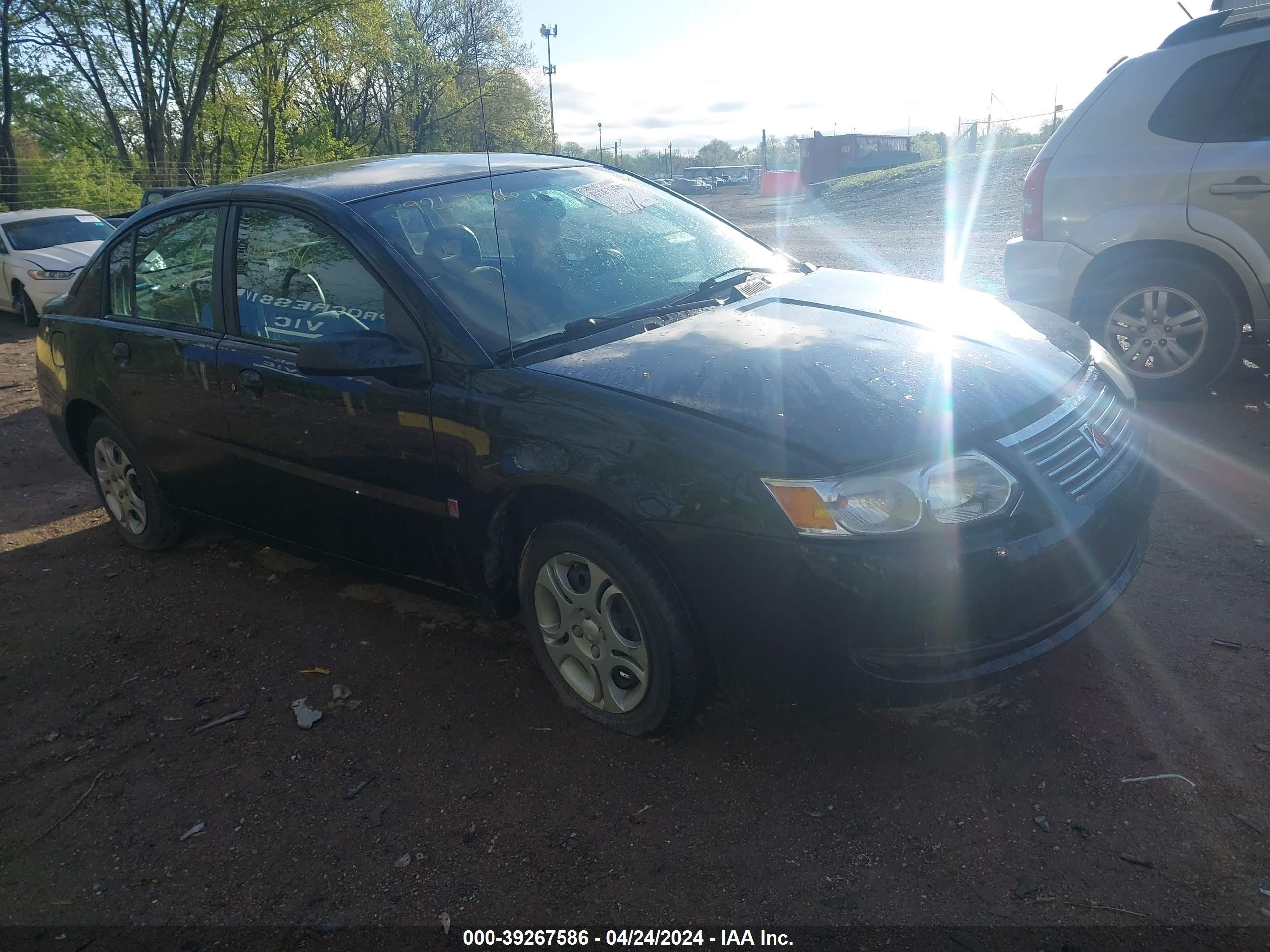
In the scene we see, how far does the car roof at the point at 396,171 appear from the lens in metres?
3.64

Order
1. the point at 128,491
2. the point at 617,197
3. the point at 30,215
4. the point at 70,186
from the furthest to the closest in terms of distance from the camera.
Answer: the point at 70,186 < the point at 30,215 < the point at 128,491 < the point at 617,197

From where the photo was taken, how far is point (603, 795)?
278 centimetres

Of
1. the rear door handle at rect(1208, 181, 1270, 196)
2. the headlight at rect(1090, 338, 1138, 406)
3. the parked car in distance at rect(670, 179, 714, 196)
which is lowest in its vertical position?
the headlight at rect(1090, 338, 1138, 406)

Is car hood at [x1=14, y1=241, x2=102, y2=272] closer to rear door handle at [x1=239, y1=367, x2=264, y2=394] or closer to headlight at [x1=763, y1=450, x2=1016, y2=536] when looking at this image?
rear door handle at [x1=239, y1=367, x2=264, y2=394]

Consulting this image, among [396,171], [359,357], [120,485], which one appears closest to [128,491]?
[120,485]

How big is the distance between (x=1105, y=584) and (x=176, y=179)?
1201 inches

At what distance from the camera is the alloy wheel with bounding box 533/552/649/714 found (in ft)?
9.39

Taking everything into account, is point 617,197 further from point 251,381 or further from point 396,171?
point 251,381

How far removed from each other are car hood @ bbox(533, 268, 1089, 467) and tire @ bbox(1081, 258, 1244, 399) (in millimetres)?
2363

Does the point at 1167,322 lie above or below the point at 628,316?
below

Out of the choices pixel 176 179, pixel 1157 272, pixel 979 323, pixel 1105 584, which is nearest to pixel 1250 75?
pixel 1157 272

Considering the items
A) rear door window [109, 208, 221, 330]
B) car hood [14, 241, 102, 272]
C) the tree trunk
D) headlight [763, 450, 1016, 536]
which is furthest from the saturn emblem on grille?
the tree trunk

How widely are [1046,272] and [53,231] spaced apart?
43.7 feet

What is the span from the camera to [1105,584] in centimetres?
283
